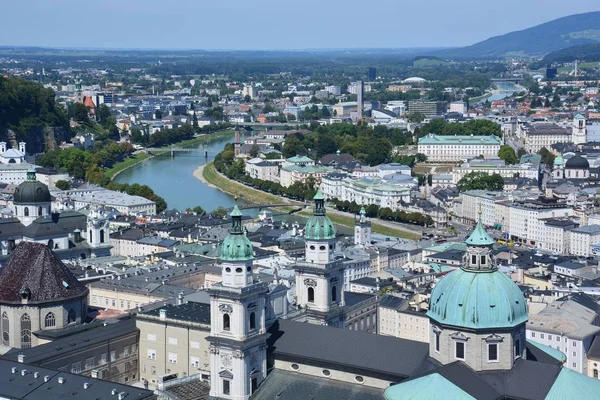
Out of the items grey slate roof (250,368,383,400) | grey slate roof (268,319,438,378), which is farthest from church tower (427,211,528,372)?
grey slate roof (250,368,383,400)

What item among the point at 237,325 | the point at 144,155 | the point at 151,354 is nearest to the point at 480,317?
the point at 237,325

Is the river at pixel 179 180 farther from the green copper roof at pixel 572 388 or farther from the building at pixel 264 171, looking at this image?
the green copper roof at pixel 572 388

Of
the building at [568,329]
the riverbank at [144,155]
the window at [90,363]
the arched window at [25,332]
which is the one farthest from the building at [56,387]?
the riverbank at [144,155]

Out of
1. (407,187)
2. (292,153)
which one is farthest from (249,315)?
(292,153)

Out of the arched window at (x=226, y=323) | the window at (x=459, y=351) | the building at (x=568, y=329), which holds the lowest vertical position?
the building at (x=568, y=329)

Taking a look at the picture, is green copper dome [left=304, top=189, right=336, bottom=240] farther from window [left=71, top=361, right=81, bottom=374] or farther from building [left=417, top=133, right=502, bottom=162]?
building [left=417, top=133, right=502, bottom=162]

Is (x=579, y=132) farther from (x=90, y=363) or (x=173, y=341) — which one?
(x=90, y=363)
